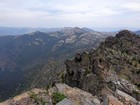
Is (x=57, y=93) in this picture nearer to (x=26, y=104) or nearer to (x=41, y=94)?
(x=41, y=94)

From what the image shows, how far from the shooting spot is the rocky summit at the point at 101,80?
1983 inches

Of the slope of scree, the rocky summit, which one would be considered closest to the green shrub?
the rocky summit

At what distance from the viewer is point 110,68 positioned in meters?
76.3

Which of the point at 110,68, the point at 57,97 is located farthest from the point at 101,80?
the point at 57,97

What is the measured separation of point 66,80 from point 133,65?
17.1 metres

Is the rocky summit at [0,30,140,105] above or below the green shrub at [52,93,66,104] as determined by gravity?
below

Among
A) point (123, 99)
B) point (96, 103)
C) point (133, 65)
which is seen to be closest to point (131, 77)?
point (133, 65)

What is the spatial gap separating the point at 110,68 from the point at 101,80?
9.54m

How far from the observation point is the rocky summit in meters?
50.4

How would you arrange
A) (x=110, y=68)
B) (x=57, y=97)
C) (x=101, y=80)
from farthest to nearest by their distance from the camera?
(x=110, y=68) → (x=101, y=80) → (x=57, y=97)

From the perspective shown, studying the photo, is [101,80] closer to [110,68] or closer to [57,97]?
[110,68]

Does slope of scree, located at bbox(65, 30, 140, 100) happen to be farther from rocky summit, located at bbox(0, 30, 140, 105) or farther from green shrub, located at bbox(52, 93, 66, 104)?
green shrub, located at bbox(52, 93, 66, 104)

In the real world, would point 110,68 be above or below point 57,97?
below

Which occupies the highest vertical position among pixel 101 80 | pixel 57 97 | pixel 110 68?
pixel 57 97
